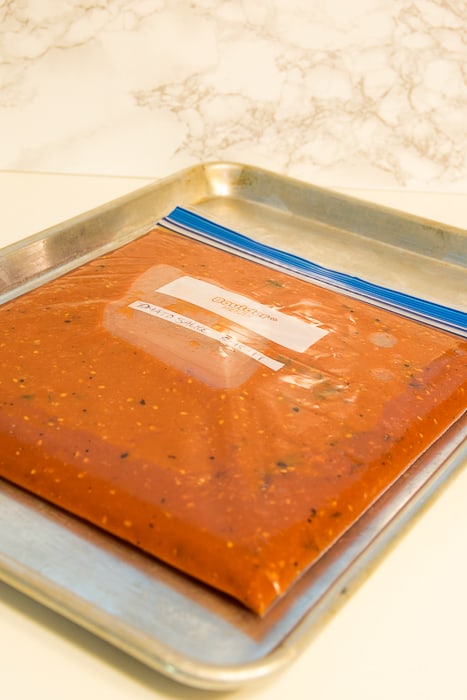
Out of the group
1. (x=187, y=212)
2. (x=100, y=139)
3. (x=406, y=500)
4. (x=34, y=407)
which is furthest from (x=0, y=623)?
(x=100, y=139)

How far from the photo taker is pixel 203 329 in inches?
31.0

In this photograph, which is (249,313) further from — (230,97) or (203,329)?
(230,97)

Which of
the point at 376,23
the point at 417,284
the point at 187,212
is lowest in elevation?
the point at 417,284

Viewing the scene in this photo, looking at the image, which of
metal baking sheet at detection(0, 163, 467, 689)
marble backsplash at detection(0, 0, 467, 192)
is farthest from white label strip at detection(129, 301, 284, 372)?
marble backsplash at detection(0, 0, 467, 192)

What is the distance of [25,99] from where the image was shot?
4.19 ft

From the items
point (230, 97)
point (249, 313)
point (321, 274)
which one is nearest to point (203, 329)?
point (249, 313)

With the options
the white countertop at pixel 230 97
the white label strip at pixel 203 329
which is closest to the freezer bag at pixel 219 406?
the white label strip at pixel 203 329

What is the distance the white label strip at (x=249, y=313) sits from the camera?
0.79m

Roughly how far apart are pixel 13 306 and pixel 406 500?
→ 400 millimetres

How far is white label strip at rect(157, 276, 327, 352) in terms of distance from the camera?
31.1 inches

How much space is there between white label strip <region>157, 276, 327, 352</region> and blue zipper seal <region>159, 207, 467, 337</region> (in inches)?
4.1

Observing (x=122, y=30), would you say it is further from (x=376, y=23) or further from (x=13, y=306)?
(x=13, y=306)

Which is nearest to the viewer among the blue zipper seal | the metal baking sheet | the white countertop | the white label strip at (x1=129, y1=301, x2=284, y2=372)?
the metal baking sheet

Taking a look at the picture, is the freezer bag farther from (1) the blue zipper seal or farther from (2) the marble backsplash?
(2) the marble backsplash
